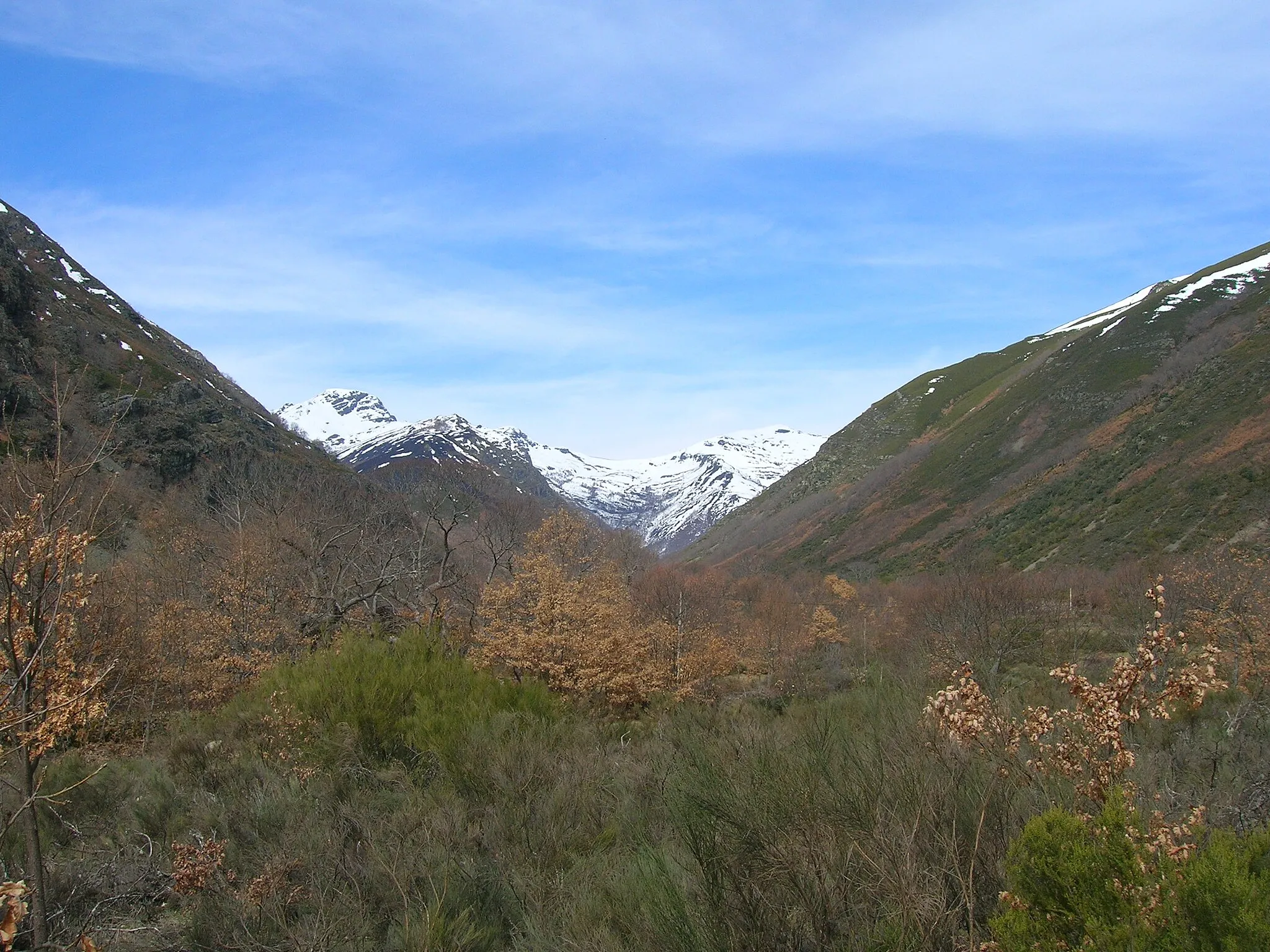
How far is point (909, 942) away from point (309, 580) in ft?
82.8

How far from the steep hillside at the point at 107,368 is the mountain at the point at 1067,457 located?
56718 mm

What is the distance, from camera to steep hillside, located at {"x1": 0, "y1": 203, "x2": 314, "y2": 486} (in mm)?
52938

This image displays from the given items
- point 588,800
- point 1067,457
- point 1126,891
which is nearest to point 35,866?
point 588,800

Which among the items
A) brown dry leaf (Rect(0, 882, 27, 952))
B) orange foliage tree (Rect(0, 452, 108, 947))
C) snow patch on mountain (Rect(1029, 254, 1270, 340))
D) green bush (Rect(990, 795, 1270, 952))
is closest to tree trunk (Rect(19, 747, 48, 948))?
orange foliage tree (Rect(0, 452, 108, 947))

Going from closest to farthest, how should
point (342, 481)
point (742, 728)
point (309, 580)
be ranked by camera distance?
point (742, 728) < point (309, 580) < point (342, 481)

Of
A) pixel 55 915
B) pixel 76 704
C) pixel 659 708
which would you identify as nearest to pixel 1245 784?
pixel 76 704

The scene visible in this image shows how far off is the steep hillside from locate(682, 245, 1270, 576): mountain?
56718 millimetres

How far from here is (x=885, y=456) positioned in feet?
403

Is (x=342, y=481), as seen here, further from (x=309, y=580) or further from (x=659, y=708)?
(x=659, y=708)

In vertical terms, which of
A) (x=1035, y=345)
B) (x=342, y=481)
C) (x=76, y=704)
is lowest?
(x=76, y=704)

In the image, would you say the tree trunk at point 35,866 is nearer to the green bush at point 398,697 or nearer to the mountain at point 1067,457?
the green bush at point 398,697

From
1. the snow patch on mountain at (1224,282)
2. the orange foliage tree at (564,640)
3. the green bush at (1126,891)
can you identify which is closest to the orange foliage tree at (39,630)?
the green bush at (1126,891)

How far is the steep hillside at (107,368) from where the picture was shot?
52.9 meters

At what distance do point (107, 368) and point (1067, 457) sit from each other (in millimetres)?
90540
